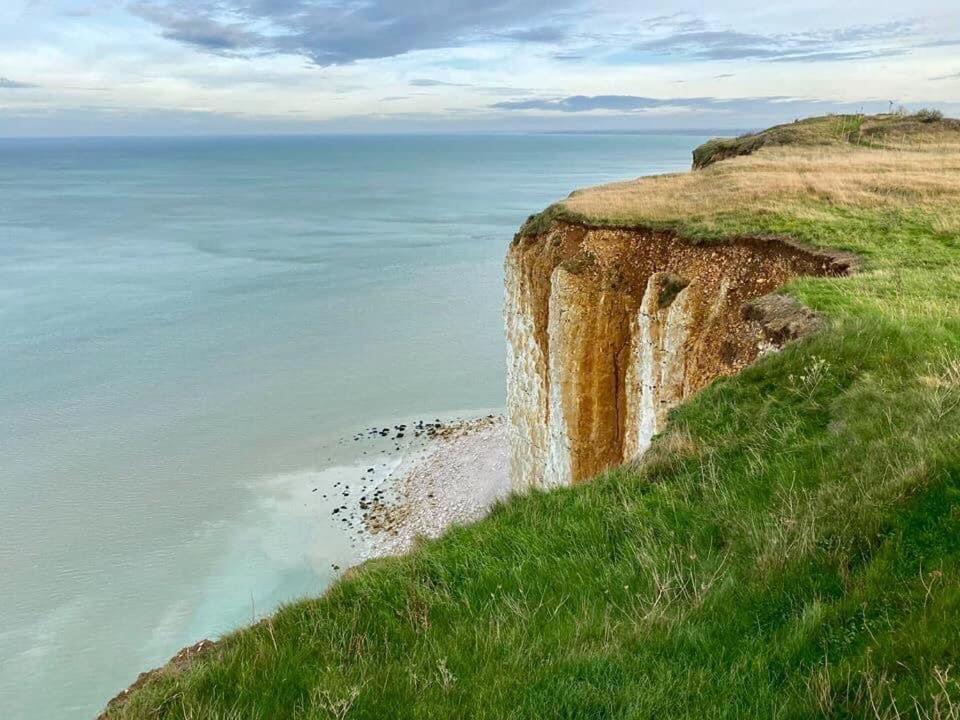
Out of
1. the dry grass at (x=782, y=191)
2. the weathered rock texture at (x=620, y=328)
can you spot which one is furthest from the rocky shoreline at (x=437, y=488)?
the dry grass at (x=782, y=191)

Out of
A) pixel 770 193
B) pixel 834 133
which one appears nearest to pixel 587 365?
pixel 770 193

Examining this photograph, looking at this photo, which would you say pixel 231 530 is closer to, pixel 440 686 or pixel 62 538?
pixel 62 538

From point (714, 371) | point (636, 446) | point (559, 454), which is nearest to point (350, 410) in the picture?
point (559, 454)

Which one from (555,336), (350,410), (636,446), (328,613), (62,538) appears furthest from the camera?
(350,410)

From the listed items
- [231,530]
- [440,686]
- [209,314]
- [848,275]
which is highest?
[848,275]

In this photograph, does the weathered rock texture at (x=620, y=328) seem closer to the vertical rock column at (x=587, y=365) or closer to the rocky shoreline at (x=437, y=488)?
the vertical rock column at (x=587, y=365)

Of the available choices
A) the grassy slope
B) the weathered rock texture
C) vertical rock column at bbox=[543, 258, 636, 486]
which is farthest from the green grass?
the grassy slope
